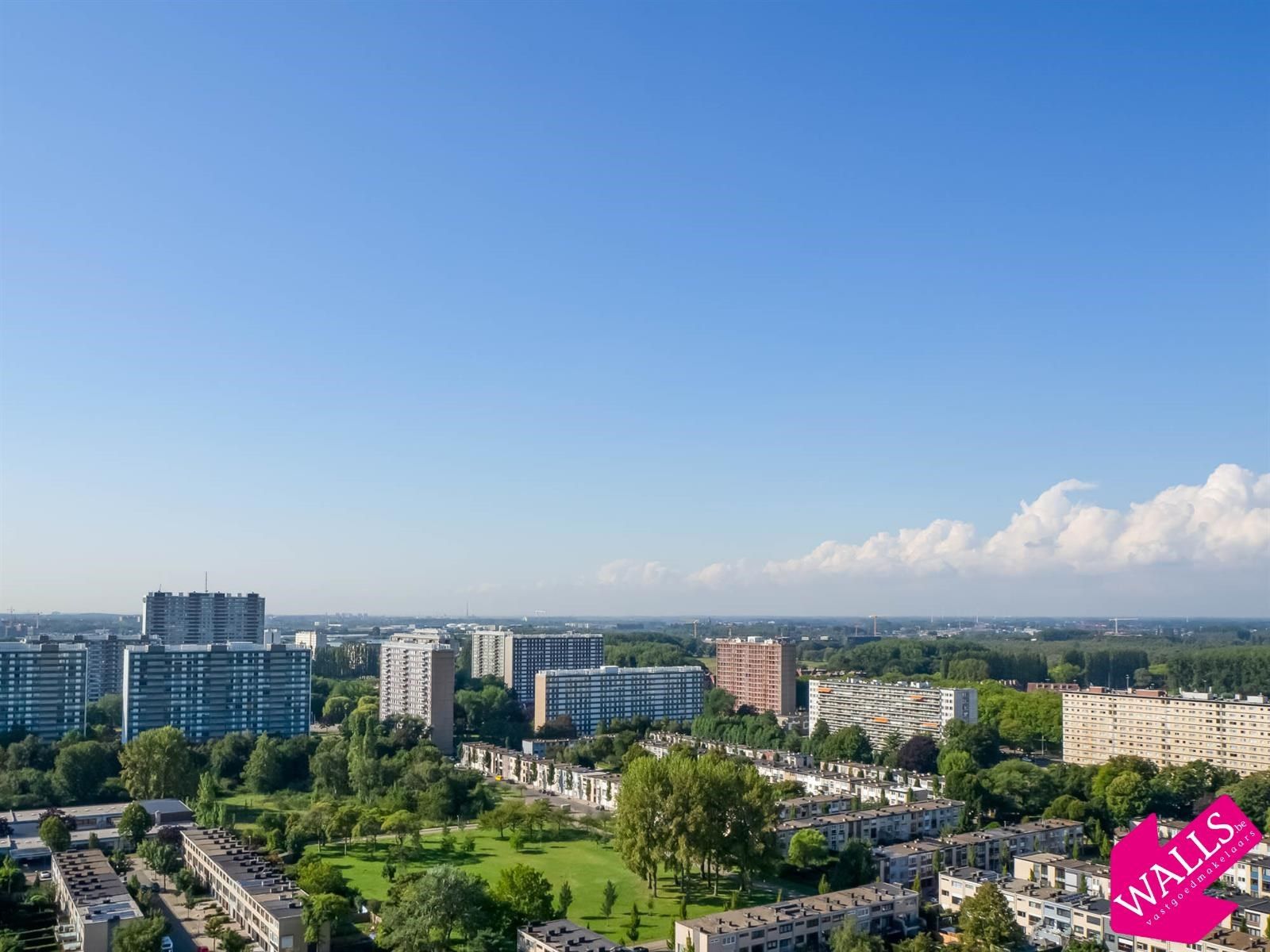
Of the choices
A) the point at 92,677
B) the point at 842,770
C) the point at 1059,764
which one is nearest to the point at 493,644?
the point at 92,677

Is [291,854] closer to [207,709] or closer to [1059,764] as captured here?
[207,709]

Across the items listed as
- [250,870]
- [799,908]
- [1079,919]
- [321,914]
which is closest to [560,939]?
[321,914]

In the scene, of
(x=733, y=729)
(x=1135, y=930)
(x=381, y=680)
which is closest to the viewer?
(x=1135, y=930)

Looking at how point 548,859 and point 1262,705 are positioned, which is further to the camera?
point 1262,705

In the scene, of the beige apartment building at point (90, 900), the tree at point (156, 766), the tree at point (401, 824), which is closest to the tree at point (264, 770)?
the tree at point (156, 766)

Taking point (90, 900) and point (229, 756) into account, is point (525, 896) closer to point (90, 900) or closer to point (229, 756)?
point (90, 900)
